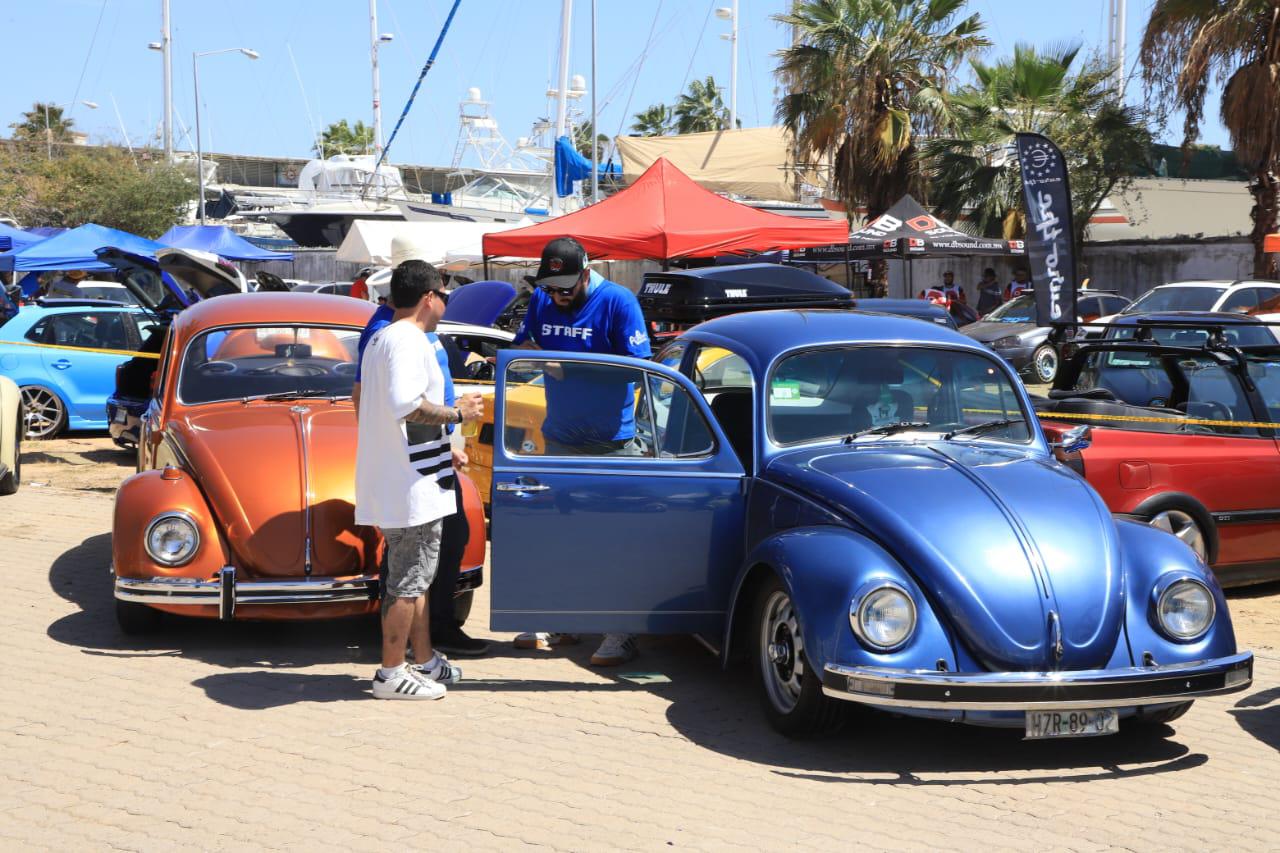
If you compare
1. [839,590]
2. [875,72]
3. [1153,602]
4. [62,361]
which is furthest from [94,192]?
[1153,602]

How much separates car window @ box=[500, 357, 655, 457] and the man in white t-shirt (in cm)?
33

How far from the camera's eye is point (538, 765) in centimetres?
510

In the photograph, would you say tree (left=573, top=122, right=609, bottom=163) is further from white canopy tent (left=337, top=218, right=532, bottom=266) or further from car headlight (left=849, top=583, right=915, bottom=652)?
car headlight (left=849, top=583, right=915, bottom=652)

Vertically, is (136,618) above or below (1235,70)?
below

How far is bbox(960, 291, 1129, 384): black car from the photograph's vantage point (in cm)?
2106

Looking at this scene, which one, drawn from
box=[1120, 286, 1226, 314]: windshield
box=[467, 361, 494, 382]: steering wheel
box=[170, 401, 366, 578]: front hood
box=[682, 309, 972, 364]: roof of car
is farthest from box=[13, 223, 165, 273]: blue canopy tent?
box=[682, 309, 972, 364]: roof of car

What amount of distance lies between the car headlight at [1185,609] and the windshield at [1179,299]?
52.1ft

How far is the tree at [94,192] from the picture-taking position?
46875mm

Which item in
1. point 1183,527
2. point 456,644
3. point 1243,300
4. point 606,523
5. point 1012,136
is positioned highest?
point 1012,136

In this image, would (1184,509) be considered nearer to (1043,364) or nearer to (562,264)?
(562,264)

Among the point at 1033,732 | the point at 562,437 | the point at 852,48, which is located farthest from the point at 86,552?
the point at 852,48

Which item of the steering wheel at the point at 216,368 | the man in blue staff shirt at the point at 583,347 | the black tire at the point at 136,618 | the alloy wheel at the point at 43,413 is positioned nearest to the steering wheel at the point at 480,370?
the steering wheel at the point at 216,368

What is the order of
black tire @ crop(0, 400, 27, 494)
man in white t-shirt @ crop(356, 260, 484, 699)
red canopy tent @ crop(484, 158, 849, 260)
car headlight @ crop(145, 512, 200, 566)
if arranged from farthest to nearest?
1. red canopy tent @ crop(484, 158, 849, 260)
2. black tire @ crop(0, 400, 27, 494)
3. car headlight @ crop(145, 512, 200, 566)
4. man in white t-shirt @ crop(356, 260, 484, 699)

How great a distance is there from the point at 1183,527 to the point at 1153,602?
306 centimetres
